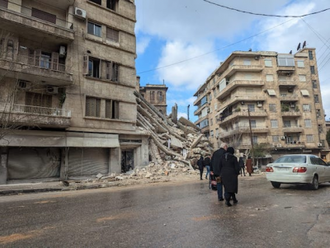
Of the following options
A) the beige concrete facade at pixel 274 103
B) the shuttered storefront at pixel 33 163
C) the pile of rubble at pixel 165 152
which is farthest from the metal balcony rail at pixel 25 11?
the beige concrete facade at pixel 274 103

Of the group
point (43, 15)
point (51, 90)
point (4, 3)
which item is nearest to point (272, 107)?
point (51, 90)

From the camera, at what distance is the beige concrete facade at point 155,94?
59.9 meters

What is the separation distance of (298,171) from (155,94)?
5308cm

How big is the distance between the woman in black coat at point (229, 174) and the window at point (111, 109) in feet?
46.2

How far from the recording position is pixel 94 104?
18.5 meters

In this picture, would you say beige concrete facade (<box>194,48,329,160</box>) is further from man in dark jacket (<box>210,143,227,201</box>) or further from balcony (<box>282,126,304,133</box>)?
man in dark jacket (<box>210,143,227,201</box>)

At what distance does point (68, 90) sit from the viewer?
1733 centimetres

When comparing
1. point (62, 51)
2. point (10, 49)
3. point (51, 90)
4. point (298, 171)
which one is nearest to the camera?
point (298, 171)

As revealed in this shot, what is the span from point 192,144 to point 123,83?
39.3 feet

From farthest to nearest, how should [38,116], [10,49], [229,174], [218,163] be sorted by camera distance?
[10,49], [38,116], [218,163], [229,174]

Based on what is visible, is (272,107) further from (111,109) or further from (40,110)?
(40,110)

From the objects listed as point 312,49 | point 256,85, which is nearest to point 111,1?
point 256,85

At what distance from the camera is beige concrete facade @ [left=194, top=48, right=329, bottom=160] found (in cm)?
4200

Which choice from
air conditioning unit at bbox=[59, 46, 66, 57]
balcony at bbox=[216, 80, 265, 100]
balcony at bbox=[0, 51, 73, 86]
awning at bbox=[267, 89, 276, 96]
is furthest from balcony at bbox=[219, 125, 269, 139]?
air conditioning unit at bbox=[59, 46, 66, 57]
